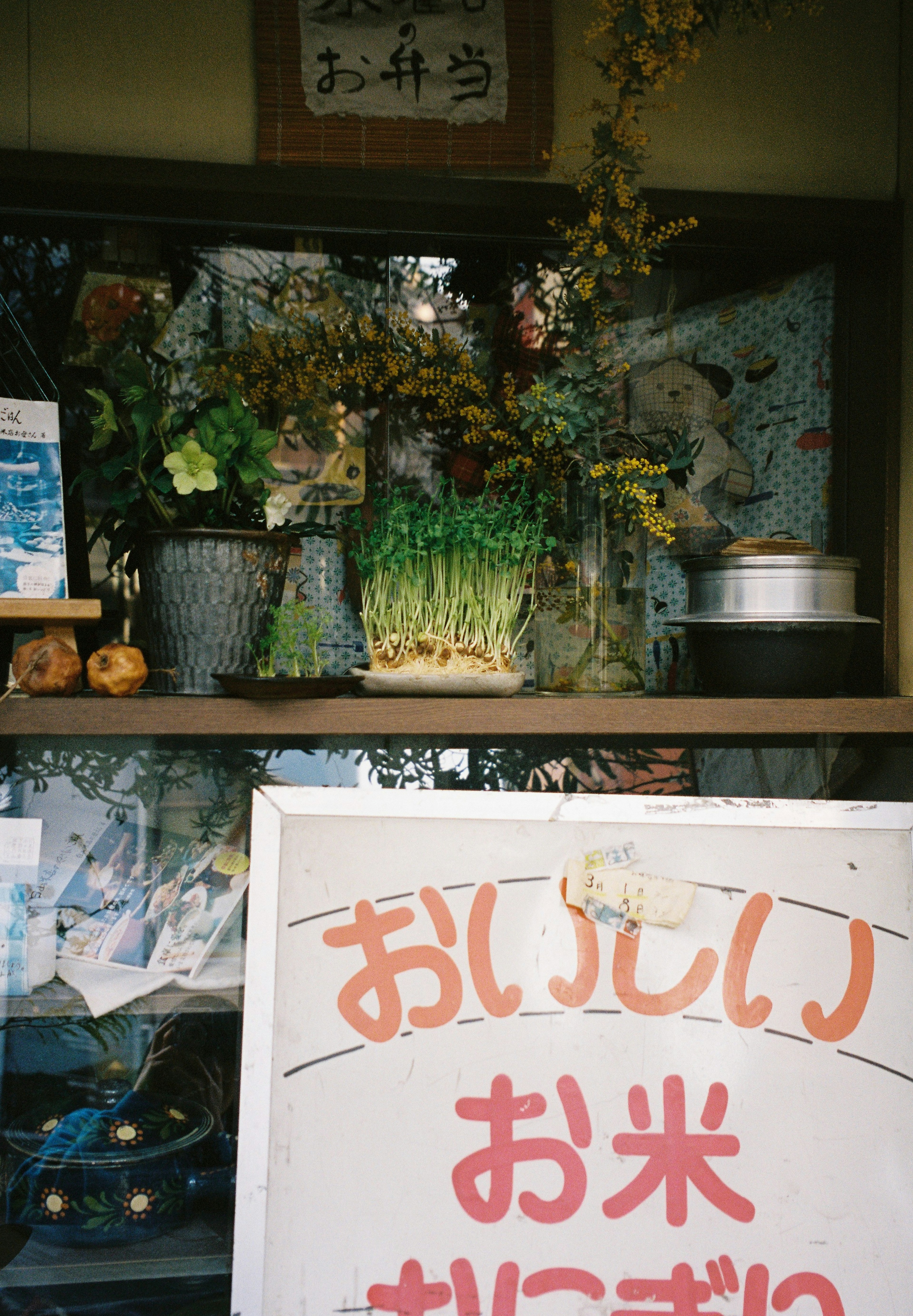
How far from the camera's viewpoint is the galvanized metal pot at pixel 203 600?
4.21 ft

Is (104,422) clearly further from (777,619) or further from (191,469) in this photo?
(777,619)

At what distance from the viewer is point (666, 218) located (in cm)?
154

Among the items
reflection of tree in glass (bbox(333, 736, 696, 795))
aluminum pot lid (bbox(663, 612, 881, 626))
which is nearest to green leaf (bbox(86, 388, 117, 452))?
reflection of tree in glass (bbox(333, 736, 696, 795))

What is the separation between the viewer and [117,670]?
4.12 feet

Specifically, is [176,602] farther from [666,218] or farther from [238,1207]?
[666,218]

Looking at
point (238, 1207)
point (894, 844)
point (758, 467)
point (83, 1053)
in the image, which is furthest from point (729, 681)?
point (83, 1053)

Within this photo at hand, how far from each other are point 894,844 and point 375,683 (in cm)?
76

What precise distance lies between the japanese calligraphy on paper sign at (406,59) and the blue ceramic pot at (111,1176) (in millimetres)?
1693

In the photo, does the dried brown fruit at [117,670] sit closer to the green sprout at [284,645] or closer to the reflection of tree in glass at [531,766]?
the green sprout at [284,645]

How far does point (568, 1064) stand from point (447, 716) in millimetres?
489

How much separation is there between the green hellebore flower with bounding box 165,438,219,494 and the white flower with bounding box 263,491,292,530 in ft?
0.75

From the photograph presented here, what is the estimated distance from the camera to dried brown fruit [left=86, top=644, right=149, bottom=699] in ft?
4.12

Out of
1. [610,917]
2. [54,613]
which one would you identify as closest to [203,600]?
[54,613]

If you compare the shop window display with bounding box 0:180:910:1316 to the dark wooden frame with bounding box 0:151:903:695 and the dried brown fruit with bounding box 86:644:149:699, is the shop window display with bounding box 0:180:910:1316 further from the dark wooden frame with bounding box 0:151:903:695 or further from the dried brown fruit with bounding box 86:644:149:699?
the dried brown fruit with bounding box 86:644:149:699
